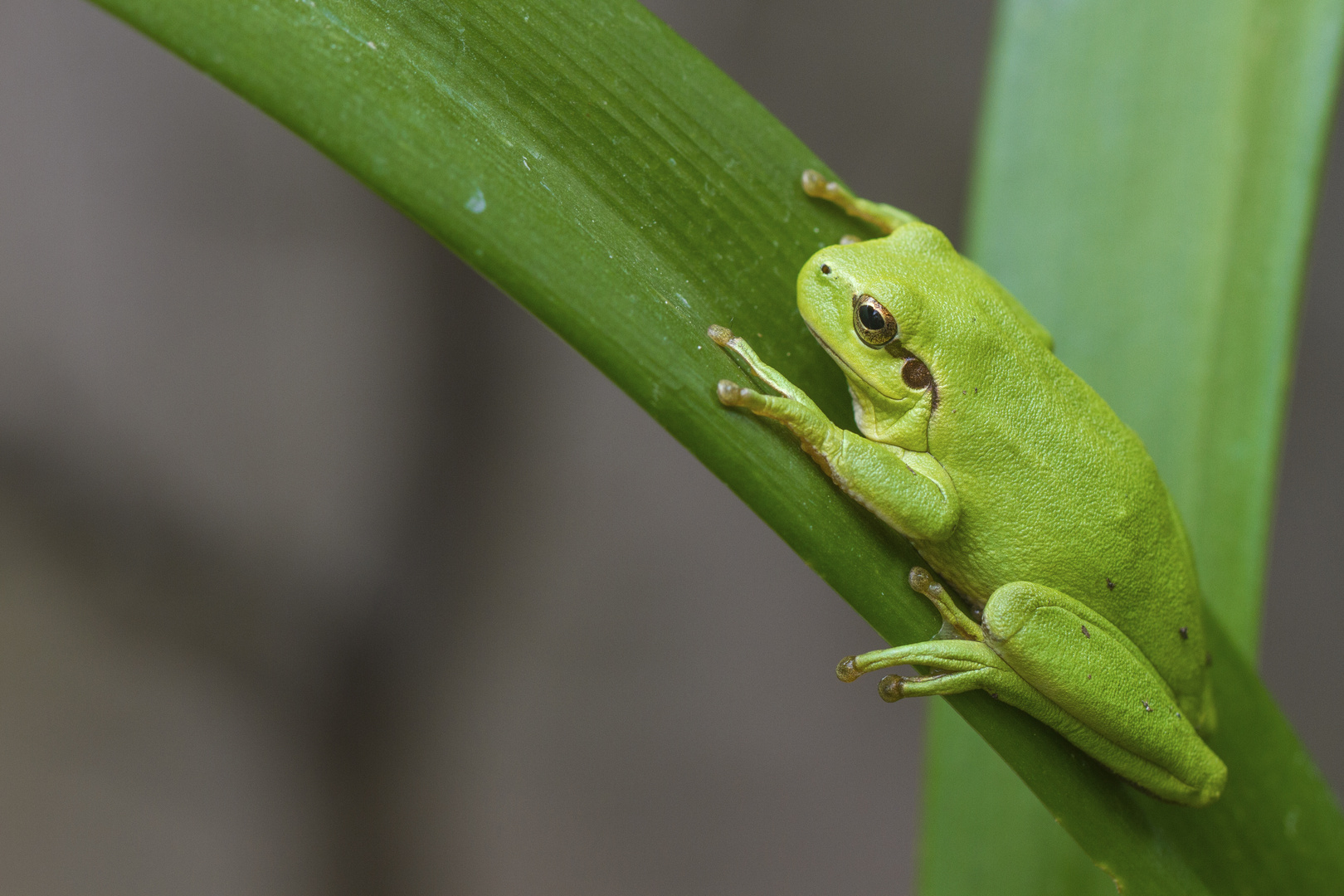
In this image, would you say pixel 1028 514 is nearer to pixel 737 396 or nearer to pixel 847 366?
pixel 847 366

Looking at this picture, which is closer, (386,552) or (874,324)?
(874,324)

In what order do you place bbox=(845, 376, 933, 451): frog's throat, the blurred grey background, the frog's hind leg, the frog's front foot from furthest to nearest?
1. the blurred grey background
2. bbox=(845, 376, 933, 451): frog's throat
3. the frog's hind leg
4. the frog's front foot

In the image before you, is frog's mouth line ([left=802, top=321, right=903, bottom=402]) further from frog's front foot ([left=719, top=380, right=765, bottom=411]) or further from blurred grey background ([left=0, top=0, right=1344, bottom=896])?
blurred grey background ([left=0, top=0, right=1344, bottom=896])

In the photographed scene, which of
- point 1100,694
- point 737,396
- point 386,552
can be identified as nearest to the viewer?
point 737,396

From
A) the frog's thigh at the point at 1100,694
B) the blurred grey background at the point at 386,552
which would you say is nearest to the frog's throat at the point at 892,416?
the frog's thigh at the point at 1100,694

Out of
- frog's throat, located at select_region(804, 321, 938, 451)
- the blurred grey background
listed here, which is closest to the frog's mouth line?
frog's throat, located at select_region(804, 321, 938, 451)

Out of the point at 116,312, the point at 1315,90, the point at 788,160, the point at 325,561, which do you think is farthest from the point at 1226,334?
the point at 116,312

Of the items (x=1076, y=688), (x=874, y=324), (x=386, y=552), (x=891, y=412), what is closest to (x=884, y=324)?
(x=874, y=324)

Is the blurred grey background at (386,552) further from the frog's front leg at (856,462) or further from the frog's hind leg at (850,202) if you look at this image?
the frog's front leg at (856,462)

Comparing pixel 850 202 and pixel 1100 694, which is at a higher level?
pixel 850 202
